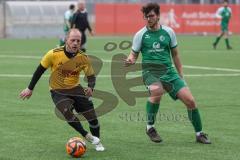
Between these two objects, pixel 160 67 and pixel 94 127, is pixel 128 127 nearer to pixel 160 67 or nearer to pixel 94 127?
pixel 160 67

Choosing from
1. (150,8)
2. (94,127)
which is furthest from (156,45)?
(94,127)

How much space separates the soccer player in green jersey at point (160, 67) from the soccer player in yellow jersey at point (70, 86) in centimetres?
85

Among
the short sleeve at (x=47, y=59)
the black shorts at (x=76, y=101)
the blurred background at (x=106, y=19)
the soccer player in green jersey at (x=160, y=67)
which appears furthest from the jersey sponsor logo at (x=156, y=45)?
the blurred background at (x=106, y=19)

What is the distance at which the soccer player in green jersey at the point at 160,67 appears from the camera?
10.6 m

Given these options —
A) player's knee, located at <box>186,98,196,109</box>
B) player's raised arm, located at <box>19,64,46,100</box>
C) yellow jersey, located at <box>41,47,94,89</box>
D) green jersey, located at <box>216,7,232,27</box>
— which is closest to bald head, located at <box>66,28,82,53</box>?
yellow jersey, located at <box>41,47,94,89</box>

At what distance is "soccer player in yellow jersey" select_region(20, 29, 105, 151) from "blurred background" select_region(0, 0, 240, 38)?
37357 mm

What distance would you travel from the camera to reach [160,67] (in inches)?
424

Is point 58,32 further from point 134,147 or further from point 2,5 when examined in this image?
point 134,147

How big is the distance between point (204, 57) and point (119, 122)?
16060 millimetres

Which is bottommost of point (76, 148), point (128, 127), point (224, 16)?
point (224, 16)

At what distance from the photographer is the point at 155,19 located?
410 inches

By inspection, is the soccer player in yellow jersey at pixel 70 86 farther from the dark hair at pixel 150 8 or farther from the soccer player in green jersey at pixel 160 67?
the dark hair at pixel 150 8

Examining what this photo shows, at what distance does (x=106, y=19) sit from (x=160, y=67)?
3810 cm

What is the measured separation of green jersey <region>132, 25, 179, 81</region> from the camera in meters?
10.6
